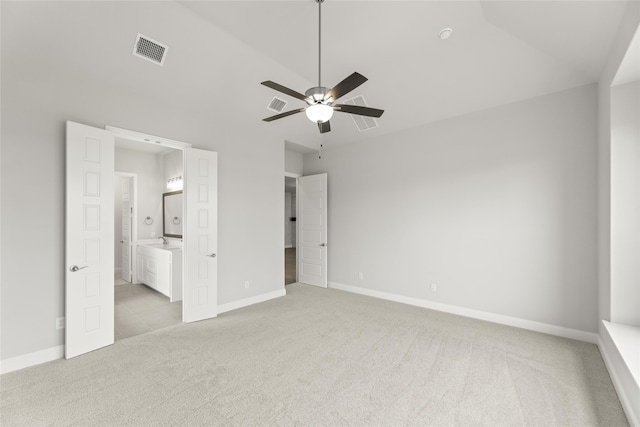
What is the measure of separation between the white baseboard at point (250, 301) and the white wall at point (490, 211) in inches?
57.3

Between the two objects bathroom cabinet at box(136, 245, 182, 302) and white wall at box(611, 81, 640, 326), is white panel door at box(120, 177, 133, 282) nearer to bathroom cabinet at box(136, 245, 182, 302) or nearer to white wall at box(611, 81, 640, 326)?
bathroom cabinet at box(136, 245, 182, 302)

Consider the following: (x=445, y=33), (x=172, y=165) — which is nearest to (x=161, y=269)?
(x=172, y=165)

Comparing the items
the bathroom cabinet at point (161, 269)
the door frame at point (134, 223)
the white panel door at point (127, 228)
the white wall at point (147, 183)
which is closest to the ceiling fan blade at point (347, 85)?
the bathroom cabinet at point (161, 269)

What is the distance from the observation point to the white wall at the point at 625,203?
2.46m

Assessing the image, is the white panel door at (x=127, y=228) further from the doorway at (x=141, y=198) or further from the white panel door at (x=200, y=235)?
the white panel door at (x=200, y=235)

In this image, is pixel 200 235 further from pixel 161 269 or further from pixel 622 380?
pixel 622 380

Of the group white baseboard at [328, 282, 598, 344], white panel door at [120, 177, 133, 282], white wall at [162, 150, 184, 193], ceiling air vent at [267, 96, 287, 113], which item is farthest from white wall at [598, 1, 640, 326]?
white panel door at [120, 177, 133, 282]

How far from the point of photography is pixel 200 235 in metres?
3.80

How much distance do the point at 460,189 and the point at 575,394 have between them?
262cm

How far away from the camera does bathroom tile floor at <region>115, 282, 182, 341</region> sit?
3.49 m

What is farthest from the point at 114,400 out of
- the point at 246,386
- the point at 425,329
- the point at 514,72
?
the point at 514,72

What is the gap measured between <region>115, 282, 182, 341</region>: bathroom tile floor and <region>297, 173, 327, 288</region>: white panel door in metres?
A: 2.58

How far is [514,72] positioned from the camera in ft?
10.7

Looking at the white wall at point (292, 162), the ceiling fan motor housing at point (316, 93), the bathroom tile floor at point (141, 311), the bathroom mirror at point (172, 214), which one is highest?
the white wall at point (292, 162)
